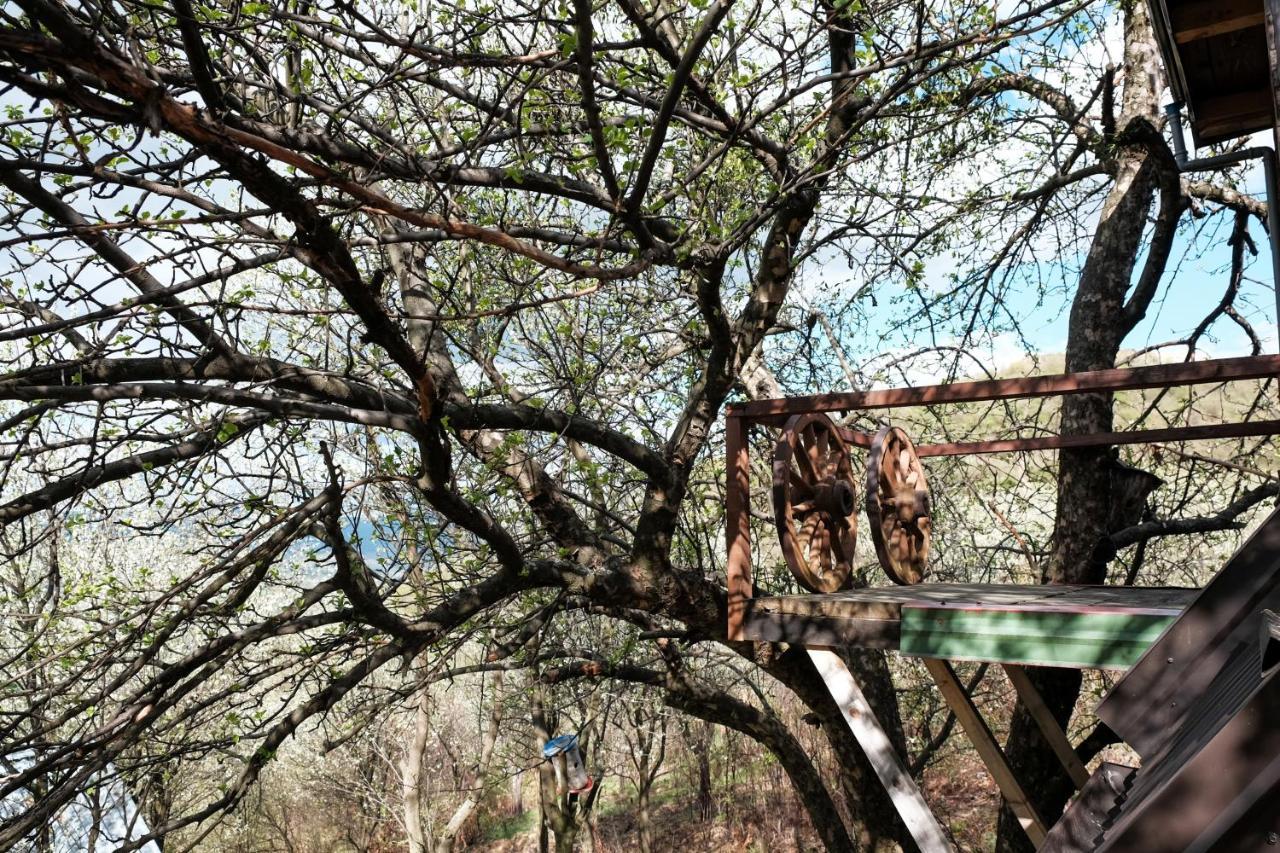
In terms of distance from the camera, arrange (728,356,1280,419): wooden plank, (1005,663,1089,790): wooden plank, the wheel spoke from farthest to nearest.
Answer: (1005,663,1089,790): wooden plank, the wheel spoke, (728,356,1280,419): wooden plank

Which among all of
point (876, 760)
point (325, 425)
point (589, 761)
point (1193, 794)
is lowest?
point (1193, 794)

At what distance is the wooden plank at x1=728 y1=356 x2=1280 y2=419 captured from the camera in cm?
371

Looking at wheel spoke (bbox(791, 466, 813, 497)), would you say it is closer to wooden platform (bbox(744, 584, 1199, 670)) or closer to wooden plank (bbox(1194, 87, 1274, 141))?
wooden platform (bbox(744, 584, 1199, 670))

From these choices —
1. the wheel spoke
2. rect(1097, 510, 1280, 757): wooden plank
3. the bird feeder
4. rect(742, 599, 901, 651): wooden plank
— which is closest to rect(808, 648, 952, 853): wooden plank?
rect(742, 599, 901, 651): wooden plank

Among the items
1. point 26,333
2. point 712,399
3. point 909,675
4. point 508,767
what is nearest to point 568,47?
point 26,333

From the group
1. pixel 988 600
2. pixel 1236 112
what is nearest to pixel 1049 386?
pixel 988 600

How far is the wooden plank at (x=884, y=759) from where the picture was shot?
387 cm

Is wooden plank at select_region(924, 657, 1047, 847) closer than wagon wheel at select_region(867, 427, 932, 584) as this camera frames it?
Yes

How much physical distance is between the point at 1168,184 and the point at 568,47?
191 inches

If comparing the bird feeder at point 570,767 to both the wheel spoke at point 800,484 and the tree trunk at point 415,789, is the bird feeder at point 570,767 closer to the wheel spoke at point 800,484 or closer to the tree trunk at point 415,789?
the wheel spoke at point 800,484

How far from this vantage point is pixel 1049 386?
153 inches

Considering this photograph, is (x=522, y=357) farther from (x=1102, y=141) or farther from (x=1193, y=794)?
(x=1193, y=794)

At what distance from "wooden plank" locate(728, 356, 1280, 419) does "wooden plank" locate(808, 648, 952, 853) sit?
3.66 ft

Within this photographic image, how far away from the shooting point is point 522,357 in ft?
29.7
